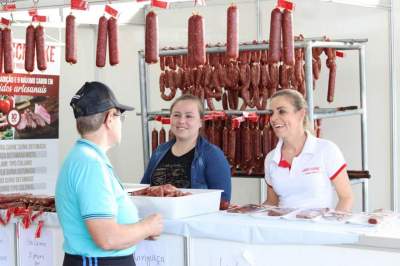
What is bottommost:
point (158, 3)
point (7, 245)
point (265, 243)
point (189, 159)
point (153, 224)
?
point (7, 245)

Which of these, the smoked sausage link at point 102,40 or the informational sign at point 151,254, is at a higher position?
the smoked sausage link at point 102,40

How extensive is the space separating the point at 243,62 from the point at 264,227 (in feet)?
9.34

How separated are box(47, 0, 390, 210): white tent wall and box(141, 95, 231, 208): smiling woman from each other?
7.92 ft

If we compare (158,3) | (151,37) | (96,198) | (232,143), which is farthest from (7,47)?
(96,198)

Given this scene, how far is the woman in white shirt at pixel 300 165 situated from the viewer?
4.51 metres

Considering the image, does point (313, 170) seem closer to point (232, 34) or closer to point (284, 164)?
point (284, 164)

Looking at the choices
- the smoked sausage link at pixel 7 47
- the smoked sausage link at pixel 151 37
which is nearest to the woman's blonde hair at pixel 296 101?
the smoked sausage link at pixel 151 37

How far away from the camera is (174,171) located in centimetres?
493

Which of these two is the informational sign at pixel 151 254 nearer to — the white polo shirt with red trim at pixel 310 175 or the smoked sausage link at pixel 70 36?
the white polo shirt with red trim at pixel 310 175

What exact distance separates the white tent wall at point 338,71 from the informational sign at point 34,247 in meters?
3.52

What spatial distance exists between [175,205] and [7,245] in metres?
1.29

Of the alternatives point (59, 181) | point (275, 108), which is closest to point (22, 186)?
point (275, 108)

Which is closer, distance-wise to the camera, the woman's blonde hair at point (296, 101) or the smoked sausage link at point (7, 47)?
the woman's blonde hair at point (296, 101)

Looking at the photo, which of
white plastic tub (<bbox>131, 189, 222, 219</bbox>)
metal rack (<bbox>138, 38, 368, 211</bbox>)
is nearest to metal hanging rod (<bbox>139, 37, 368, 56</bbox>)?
metal rack (<bbox>138, 38, 368, 211</bbox>)
